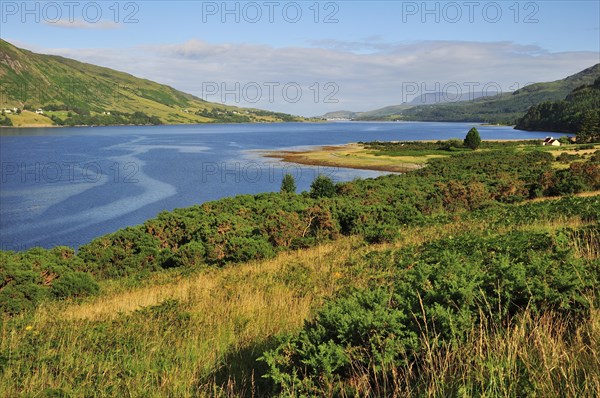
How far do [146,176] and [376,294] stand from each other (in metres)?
66.4

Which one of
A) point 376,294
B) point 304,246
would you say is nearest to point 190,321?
point 376,294

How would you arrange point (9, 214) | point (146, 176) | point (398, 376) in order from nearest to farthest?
point (398, 376) → point (9, 214) → point (146, 176)

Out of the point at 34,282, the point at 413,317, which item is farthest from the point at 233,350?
the point at 34,282

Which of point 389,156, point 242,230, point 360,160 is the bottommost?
point 242,230

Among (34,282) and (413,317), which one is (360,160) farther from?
(413,317)

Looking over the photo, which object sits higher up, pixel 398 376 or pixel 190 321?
pixel 398 376

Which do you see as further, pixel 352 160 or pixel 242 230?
pixel 352 160

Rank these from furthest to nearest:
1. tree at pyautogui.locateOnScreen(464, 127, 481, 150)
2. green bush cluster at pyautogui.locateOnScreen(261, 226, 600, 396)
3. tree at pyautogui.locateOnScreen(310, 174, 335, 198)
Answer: tree at pyautogui.locateOnScreen(464, 127, 481, 150)
tree at pyautogui.locateOnScreen(310, 174, 335, 198)
green bush cluster at pyautogui.locateOnScreen(261, 226, 600, 396)

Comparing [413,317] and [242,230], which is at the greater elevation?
[413,317]

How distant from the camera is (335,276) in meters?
10.8

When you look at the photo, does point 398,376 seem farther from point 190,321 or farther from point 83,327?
point 83,327

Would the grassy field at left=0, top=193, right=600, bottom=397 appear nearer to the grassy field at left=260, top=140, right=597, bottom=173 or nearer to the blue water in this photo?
the blue water

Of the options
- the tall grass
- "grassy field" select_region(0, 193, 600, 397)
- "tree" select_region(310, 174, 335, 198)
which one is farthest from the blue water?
the tall grass

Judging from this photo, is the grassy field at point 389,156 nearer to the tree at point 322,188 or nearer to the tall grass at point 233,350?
the tree at point 322,188
